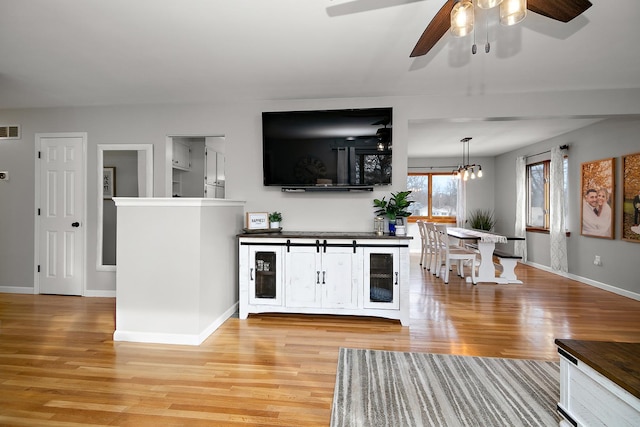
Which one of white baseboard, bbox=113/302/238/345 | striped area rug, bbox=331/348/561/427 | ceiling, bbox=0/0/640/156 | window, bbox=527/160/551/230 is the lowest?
striped area rug, bbox=331/348/561/427

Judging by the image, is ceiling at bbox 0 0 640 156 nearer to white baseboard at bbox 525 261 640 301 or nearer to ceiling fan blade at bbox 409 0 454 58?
ceiling fan blade at bbox 409 0 454 58

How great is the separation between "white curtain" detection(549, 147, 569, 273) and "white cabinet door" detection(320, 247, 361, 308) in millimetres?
4359

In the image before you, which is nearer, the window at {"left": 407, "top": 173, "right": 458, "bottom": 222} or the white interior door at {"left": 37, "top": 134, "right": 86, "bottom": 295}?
the white interior door at {"left": 37, "top": 134, "right": 86, "bottom": 295}

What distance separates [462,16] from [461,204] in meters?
7.15

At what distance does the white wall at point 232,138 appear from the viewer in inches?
142

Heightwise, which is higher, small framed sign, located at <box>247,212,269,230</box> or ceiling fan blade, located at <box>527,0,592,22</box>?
ceiling fan blade, located at <box>527,0,592,22</box>

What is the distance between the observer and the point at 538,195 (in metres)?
6.50

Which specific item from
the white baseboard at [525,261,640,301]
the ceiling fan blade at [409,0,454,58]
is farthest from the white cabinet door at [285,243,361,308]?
the white baseboard at [525,261,640,301]

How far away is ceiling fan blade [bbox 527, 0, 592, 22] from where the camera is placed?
150cm

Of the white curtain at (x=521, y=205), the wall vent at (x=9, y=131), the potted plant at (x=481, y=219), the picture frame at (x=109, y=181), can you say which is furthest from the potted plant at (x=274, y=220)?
the potted plant at (x=481, y=219)

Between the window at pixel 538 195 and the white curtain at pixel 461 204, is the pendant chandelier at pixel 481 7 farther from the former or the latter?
the white curtain at pixel 461 204

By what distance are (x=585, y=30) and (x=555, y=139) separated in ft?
13.6

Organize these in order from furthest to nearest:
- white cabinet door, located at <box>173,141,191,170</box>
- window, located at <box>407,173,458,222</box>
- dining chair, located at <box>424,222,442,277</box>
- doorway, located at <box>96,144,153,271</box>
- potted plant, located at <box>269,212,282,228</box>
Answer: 1. window, located at <box>407,173,458,222</box>
2. dining chair, located at <box>424,222,442,277</box>
3. white cabinet door, located at <box>173,141,191,170</box>
4. doorway, located at <box>96,144,153,271</box>
5. potted plant, located at <box>269,212,282,228</box>

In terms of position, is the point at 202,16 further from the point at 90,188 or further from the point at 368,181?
the point at 90,188
